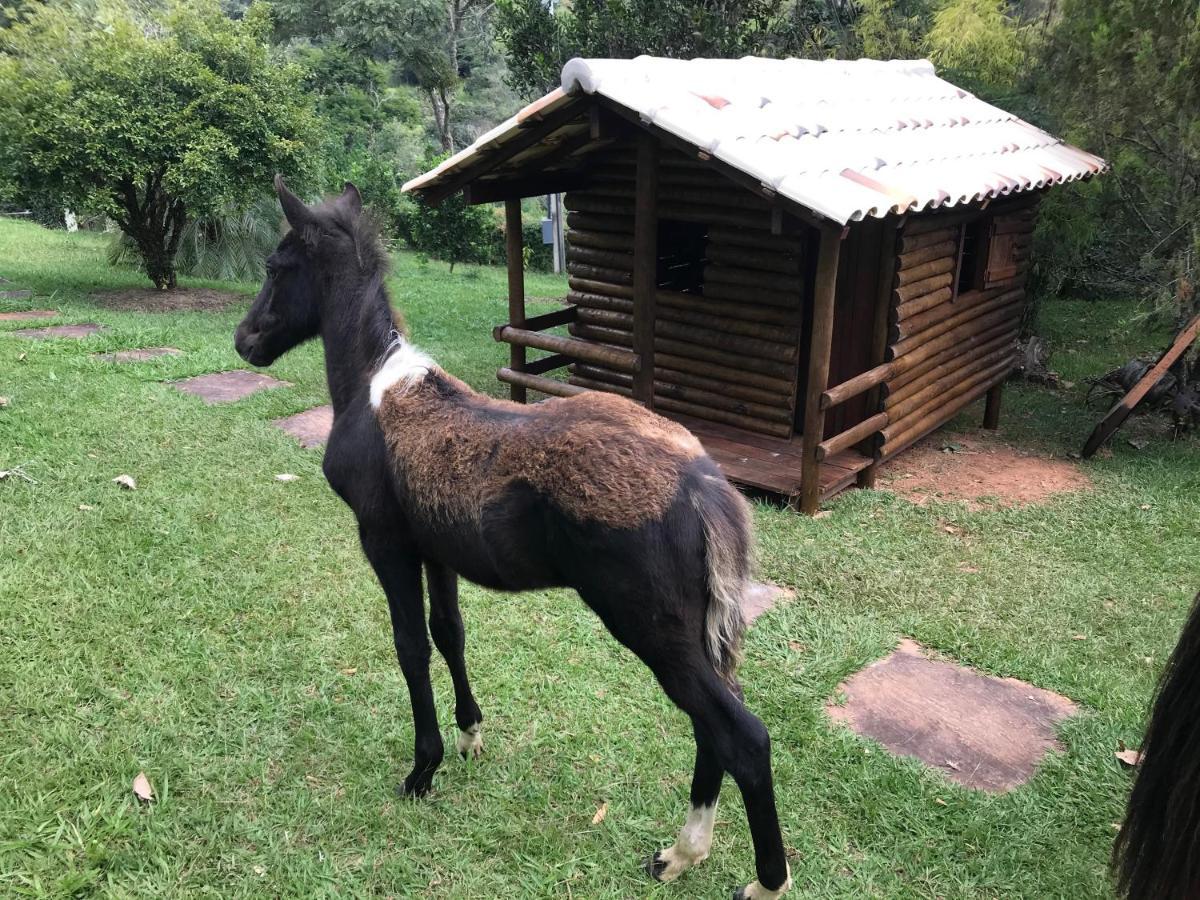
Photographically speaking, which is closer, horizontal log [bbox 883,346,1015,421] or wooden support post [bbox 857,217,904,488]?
wooden support post [bbox 857,217,904,488]

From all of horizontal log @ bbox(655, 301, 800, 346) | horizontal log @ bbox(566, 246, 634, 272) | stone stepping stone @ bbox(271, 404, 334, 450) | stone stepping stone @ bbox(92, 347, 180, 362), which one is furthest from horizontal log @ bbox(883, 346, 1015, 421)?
stone stepping stone @ bbox(92, 347, 180, 362)

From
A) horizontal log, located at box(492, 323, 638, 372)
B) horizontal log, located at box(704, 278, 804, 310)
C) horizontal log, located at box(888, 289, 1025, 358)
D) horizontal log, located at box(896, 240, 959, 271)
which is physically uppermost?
horizontal log, located at box(896, 240, 959, 271)

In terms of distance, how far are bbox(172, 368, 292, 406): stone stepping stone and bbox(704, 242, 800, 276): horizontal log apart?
14.4 feet

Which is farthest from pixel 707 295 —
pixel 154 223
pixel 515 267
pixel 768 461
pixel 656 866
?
pixel 154 223

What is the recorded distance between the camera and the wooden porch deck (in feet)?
20.2

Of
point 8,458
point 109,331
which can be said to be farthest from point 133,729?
point 109,331

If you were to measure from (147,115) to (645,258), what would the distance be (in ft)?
24.9

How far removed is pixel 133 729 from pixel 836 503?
4.79 m

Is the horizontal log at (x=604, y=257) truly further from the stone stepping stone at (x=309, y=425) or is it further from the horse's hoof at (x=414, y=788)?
the horse's hoof at (x=414, y=788)

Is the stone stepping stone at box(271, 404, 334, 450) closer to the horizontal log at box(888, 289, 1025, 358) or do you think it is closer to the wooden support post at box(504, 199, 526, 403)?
the wooden support post at box(504, 199, 526, 403)

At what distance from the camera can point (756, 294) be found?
691 centimetres

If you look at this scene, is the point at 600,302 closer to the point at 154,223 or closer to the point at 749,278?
the point at 749,278

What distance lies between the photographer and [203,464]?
610 centimetres

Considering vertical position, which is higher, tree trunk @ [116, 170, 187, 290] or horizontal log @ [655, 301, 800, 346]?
tree trunk @ [116, 170, 187, 290]
